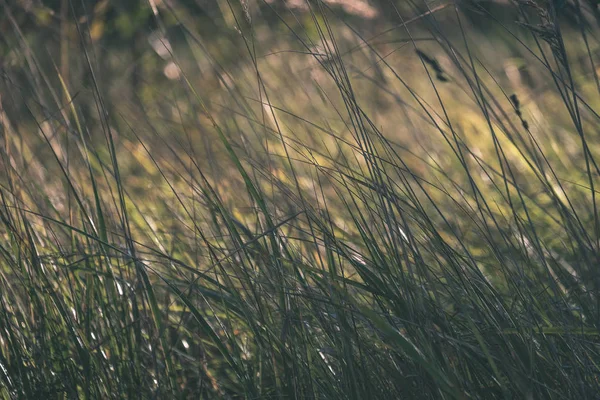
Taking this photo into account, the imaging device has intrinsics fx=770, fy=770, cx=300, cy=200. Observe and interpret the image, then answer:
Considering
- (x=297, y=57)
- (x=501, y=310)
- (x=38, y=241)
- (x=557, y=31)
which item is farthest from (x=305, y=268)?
(x=297, y=57)

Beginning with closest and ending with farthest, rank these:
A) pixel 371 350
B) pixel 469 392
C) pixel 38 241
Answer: pixel 469 392
pixel 371 350
pixel 38 241

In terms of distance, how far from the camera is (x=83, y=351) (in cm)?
107

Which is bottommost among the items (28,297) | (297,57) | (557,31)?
(28,297)

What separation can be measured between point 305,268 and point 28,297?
51 cm

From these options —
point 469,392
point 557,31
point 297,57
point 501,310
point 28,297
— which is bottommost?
point 469,392

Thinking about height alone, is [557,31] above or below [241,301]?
above

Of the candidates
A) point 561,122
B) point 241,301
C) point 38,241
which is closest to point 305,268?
point 241,301

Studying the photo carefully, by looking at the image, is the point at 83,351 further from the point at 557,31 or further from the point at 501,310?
the point at 557,31

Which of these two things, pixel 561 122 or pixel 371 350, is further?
pixel 561 122

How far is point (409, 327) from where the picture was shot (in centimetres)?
96

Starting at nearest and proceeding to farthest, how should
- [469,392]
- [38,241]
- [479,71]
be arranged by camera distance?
1. [469,392]
2. [38,241]
3. [479,71]

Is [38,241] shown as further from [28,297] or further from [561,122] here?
[561,122]

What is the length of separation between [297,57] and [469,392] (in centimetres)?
179

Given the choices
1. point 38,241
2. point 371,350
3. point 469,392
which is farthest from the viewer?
point 38,241
